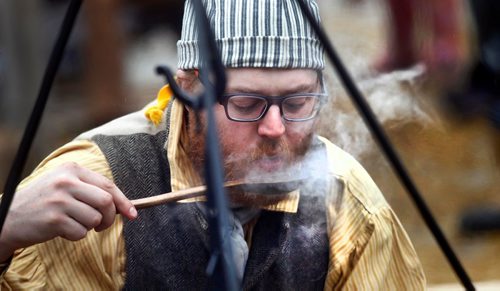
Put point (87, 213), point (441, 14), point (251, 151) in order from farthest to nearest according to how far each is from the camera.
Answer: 1. point (441, 14)
2. point (251, 151)
3. point (87, 213)

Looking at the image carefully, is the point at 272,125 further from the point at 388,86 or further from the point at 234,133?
the point at 388,86

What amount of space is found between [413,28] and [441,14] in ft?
0.60

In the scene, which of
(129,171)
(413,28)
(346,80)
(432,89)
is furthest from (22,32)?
(346,80)

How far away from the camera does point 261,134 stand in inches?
86.6

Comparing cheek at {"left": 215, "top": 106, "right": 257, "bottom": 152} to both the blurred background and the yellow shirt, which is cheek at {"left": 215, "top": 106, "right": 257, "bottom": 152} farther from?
the blurred background

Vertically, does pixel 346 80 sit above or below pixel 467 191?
above

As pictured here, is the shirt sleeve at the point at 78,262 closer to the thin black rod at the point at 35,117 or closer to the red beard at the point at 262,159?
the red beard at the point at 262,159

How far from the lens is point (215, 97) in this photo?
1528mm

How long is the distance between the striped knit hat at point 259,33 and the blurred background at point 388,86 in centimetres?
36

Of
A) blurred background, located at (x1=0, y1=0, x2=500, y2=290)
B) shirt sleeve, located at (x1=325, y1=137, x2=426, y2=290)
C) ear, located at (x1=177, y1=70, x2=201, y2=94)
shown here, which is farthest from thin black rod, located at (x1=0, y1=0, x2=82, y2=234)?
blurred background, located at (x1=0, y1=0, x2=500, y2=290)

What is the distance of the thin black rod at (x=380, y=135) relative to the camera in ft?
5.52

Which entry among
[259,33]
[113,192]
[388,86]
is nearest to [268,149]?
[259,33]

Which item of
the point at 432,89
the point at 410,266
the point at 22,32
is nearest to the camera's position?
the point at 410,266

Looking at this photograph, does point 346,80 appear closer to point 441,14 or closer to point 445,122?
point 445,122
